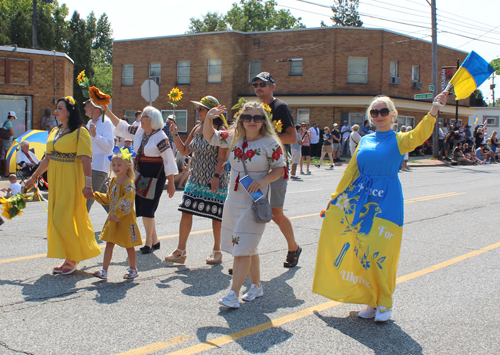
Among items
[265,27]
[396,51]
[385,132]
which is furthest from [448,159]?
[265,27]

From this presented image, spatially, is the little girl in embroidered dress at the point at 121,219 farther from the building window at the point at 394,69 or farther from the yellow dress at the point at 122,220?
the building window at the point at 394,69

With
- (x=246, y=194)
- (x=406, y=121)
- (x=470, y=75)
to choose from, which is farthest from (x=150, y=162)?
(x=406, y=121)

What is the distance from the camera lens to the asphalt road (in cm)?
373

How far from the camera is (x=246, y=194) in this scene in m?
4.43

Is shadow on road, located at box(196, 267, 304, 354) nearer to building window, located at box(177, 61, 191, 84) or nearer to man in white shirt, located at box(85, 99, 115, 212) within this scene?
man in white shirt, located at box(85, 99, 115, 212)

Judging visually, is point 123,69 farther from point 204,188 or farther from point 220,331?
point 220,331

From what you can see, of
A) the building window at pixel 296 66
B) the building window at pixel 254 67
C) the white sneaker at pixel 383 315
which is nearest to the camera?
the white sneaker at pixel 383 315

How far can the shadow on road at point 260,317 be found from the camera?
3776 mm

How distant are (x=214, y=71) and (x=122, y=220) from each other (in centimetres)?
2915

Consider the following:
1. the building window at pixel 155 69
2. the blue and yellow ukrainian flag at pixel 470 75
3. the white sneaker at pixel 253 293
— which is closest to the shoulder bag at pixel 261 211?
the white sneaker at pixel 253 293

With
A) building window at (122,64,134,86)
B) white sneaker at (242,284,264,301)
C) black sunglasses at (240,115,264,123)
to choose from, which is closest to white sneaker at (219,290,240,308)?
white sneaker at (242,284,264,301)

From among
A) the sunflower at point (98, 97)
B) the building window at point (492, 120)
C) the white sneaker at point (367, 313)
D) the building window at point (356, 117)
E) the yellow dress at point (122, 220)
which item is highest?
the building window at point (492, 120)

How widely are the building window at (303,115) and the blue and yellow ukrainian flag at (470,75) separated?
2770 cm

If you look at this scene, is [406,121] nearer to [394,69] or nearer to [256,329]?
[394,69]
